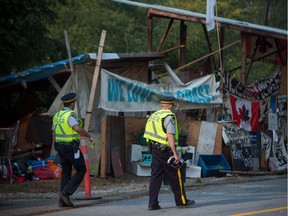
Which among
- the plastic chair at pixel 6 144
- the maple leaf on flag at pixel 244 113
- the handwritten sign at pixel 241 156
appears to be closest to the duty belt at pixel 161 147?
the plastic chair at pixel 6 144

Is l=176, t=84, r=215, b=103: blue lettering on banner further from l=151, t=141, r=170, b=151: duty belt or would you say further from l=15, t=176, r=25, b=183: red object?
l=151, t=141, r=170, b=151: duty belt

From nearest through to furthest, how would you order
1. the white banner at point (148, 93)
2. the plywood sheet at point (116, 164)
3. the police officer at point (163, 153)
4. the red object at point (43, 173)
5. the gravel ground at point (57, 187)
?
the police officer at point (163, 153) → the gravel ground at point (57, 187) → the red object at point (43, 173) → the white banner at point (148, 93) → the plywood sheet at point (116, 164)

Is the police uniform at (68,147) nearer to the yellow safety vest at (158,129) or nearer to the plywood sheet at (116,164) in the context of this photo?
the yellow safety vest at (158,129)

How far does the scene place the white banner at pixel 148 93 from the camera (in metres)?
16.0

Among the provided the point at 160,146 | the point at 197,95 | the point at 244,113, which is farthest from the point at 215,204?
the point at 244,113

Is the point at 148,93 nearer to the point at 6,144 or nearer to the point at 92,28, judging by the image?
the point at 6,144

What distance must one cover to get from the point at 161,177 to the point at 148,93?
586cm

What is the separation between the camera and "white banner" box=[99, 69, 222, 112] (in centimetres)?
1596

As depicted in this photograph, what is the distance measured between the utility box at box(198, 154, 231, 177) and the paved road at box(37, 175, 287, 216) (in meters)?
2.01

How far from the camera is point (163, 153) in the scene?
428 inches

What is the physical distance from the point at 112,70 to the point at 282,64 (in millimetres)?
5516

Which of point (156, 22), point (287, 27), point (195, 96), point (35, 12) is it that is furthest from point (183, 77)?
point (287, 27)

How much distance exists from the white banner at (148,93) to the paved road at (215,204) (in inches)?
117

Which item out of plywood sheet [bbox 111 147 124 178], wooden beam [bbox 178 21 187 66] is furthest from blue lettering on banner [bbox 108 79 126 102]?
wooden beam [bbox 178 21 187 66]
